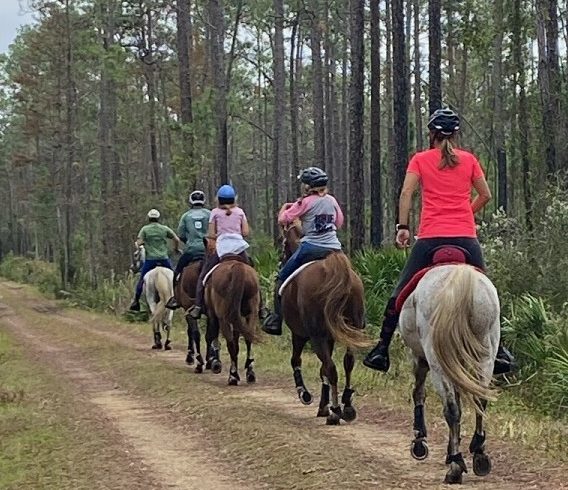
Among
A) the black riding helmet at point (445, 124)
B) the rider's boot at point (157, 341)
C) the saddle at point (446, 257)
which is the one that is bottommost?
the rider's boot at point (157, 341)

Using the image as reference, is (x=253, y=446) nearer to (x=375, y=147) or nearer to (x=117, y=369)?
(x=117, y=369)

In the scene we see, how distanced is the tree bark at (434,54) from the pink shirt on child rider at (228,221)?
8813mm

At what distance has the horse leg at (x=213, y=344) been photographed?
556 inches

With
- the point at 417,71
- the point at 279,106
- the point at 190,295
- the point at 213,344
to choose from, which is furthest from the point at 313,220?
the point at 417,71

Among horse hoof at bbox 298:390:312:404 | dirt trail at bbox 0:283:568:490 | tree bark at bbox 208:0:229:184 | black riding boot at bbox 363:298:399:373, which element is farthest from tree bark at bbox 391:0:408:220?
black riding boot at bbox 363:298:399:373

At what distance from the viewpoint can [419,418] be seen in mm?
7930

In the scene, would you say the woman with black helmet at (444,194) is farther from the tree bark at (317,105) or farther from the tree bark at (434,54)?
the tree bark at (317,105)

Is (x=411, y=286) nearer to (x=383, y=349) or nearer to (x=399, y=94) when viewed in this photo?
(x=383, y=349)

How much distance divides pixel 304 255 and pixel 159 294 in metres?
8.62

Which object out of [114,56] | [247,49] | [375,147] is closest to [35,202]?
[247,49]

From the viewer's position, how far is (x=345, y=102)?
52.7 meters

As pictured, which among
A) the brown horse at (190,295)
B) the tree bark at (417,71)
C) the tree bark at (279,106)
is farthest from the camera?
the tree bark at (417,71)

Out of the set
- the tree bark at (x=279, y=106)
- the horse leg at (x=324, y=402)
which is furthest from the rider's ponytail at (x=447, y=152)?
the tree bark at (x=279, y=106)

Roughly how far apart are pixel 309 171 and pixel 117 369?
21.5 feet
